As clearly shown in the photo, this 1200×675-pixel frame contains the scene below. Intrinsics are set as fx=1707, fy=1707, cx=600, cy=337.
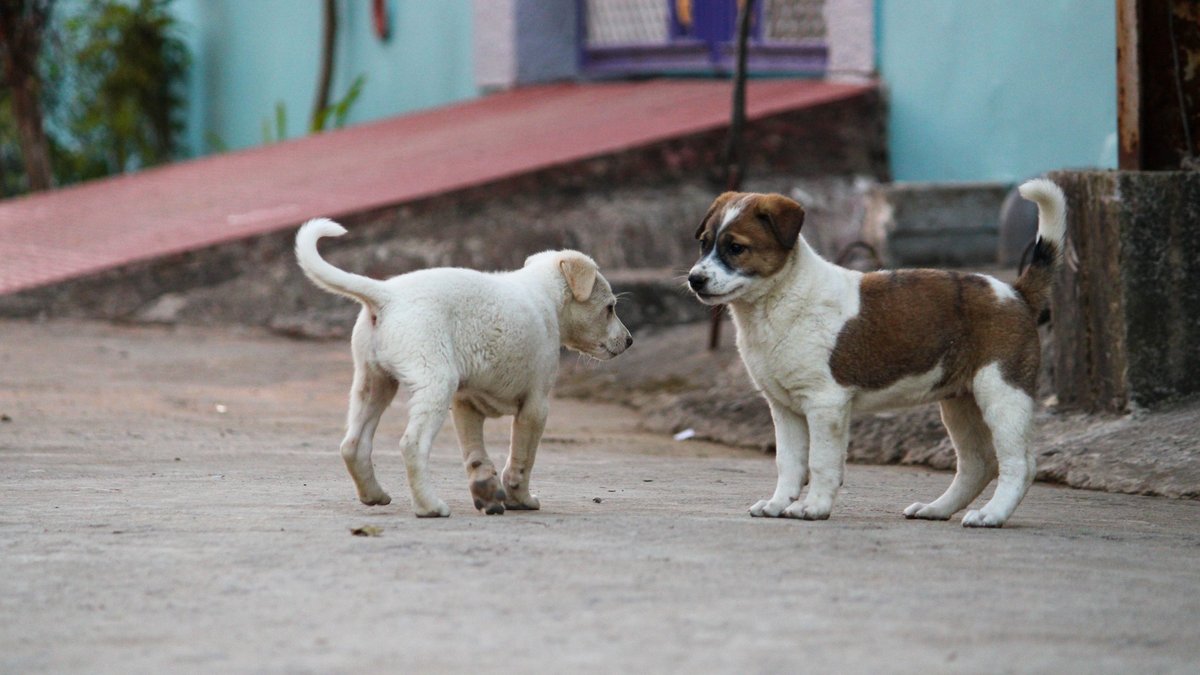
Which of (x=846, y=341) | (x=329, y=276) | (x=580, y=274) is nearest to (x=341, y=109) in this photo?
(x=580, y=274)

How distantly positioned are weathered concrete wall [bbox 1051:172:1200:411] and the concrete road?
0.84 metres

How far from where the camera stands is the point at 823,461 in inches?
207

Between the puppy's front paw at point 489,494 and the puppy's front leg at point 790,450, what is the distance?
0.80 meters

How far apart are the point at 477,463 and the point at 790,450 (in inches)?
39.5

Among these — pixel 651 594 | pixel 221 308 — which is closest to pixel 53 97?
pixel 221 308

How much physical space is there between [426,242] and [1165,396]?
5.81 meters

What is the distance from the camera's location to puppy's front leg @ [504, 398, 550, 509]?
17.9 ft

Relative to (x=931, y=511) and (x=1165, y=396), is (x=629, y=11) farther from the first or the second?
(x=931, y=511)

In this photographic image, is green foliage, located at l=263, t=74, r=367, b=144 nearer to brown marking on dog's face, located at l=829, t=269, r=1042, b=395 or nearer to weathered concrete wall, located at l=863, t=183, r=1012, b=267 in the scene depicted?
weathered concrete wall, located at l=863, t=183, r=1012, b=267

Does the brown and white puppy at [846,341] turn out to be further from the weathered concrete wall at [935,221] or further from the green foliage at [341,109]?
the green foliage at [341,109]

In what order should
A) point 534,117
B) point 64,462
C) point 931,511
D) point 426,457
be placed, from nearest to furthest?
point 426,457 → point 931,511 → point 64,462 → point 534,117

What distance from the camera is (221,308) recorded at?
1155 centimetres

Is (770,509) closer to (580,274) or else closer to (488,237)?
(580,274)

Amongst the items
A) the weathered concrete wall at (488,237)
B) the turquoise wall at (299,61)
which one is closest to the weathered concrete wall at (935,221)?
the weathered concrete wall at (488,237)
